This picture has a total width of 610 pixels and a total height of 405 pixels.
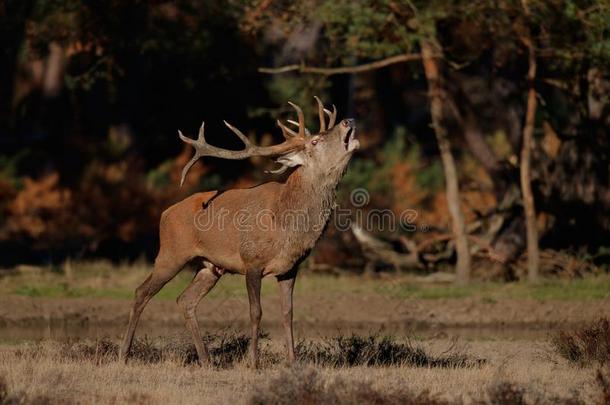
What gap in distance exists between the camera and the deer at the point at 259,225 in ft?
43.6

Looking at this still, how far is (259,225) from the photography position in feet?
44.1

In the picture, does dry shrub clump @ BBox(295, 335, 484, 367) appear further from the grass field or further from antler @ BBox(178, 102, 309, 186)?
antler @ BBox(178, 102, 309, 186)

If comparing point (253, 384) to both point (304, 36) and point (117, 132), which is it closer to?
point (304, 36)

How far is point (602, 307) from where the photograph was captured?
774 inches

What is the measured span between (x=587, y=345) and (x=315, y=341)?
4.09 m

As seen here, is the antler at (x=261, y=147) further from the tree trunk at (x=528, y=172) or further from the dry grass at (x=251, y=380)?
the tree trunk at (x=528, y=172)

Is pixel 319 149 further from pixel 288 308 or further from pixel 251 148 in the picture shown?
pixel 288 308

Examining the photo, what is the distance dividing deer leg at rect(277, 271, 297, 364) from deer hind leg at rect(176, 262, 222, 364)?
41.9 inches

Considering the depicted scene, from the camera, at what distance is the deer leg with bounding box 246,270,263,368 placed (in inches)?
513

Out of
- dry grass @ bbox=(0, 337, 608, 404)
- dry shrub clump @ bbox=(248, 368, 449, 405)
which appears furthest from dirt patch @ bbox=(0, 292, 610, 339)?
dry shrub clump @ bbox=(248, 368, 449, 405)

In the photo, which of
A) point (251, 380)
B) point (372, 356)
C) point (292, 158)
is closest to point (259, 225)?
point (292, 158)

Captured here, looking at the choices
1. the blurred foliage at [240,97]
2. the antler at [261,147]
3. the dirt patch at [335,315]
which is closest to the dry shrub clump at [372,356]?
the antler at [261,147]

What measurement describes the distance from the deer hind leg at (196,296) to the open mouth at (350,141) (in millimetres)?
2210

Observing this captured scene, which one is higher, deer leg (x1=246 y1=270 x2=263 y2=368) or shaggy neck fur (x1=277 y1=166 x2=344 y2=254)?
shaggy neck fur (x1=277 y1=166 x2=344 y2=254)
